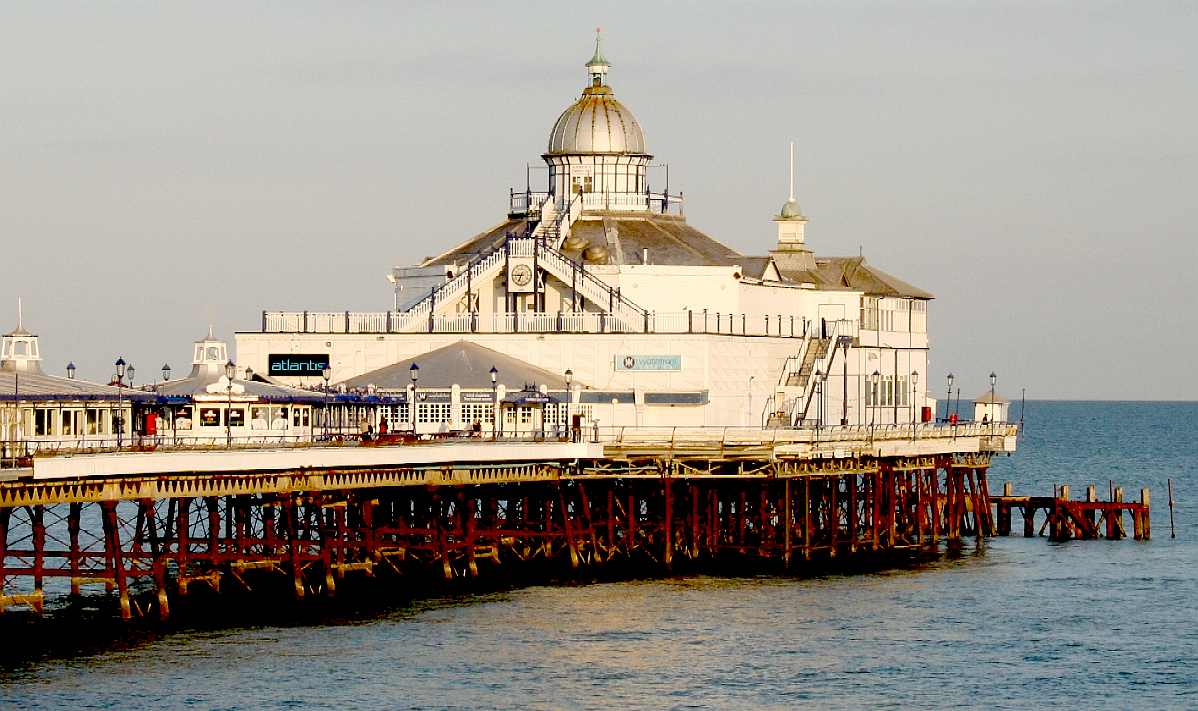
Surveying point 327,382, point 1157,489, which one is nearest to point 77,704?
point 327,382

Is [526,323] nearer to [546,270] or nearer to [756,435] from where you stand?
[546,270]

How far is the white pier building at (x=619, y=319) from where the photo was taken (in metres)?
102

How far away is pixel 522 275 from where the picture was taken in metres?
107

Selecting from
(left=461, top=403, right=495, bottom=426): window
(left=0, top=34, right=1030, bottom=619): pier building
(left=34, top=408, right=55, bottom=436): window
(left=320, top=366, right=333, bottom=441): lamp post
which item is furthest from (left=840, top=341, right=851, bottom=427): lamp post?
(left=34, top=408, right=55, bottom=436): window

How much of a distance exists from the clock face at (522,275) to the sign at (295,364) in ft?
28.1

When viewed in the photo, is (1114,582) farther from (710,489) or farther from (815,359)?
(815,359)

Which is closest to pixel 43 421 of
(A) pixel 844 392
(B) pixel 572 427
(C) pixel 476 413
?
(B) pixel 572 427

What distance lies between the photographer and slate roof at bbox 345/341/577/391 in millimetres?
100000

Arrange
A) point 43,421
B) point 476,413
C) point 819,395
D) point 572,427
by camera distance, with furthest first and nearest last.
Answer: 1. point 819,395
2. point 476,413
3. point 572,427
4. point 43,421

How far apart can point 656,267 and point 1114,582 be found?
2569cm

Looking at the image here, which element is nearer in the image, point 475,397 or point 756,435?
Result: point 756,435

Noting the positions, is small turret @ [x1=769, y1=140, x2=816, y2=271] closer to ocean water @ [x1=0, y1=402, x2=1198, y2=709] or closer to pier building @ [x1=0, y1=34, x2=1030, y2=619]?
pier building @ [x1=0, y1=34, x2=1030, y2=619]

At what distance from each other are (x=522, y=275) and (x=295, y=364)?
1007cm

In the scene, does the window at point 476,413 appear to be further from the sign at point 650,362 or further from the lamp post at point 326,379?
the sign at point 650,362
